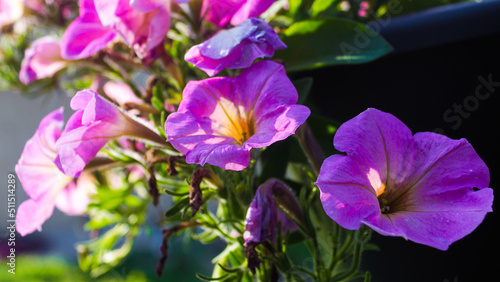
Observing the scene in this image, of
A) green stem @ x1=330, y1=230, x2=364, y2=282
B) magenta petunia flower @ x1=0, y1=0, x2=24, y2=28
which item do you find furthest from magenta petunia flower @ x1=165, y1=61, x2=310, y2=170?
magenta petunia flower @ x1=0, y1=0, x2=24, y2=28

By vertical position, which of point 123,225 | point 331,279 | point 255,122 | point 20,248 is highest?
point 255,122

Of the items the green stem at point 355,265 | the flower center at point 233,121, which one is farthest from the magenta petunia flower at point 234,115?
the green stem at point 355,265

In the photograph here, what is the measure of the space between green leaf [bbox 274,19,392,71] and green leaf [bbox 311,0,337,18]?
0.17ft

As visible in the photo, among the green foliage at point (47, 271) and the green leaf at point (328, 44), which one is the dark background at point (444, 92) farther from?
the green foliage at point (47, 271)

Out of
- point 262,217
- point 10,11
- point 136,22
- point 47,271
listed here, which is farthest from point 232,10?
point 47,271

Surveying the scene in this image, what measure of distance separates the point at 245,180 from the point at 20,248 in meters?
2.15

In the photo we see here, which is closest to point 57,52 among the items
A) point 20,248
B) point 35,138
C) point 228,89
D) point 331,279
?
point 35,138

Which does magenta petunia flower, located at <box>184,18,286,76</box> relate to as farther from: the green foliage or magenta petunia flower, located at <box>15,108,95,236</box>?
the green foliage

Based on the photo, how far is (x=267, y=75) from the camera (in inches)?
12.2

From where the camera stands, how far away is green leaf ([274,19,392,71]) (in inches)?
14.9

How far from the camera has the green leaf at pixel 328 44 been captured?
1.24 ft

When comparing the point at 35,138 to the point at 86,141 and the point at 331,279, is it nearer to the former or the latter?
the point at 86,141

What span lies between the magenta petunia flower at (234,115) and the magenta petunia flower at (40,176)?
15 cm

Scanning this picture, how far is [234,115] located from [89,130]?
10 cm
